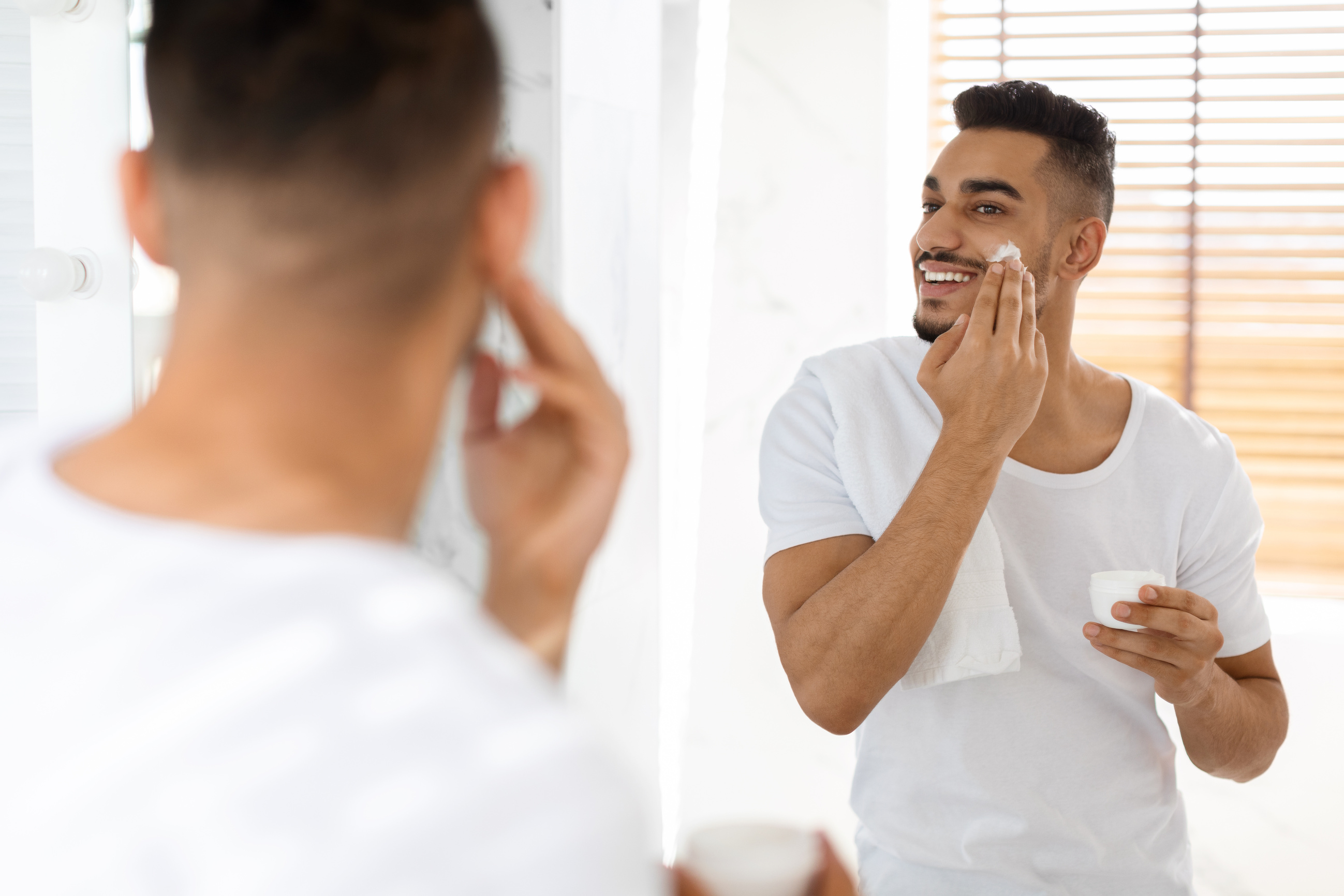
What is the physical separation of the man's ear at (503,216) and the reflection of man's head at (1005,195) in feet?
2.72

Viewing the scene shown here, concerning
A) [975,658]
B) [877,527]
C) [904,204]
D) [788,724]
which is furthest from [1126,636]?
[904,204]

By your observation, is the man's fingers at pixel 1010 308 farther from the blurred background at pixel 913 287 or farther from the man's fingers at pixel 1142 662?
the blurred background at pixel 913 287

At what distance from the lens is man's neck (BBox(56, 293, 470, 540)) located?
0.26 metres

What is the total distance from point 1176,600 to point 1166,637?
4 cm

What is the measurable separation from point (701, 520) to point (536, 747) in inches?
51.2

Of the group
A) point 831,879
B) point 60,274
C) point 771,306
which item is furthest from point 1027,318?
point 60,274

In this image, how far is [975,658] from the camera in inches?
35.7

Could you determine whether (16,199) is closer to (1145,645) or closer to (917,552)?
(917,552)

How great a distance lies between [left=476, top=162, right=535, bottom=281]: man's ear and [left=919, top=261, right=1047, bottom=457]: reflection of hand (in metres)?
0.66

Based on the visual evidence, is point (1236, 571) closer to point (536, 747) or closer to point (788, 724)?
point (788, 724)

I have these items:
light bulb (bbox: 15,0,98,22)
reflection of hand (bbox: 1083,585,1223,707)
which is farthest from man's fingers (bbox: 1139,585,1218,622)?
light bulb (bbox: 15,0,98,22)

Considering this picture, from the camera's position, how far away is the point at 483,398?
361mm

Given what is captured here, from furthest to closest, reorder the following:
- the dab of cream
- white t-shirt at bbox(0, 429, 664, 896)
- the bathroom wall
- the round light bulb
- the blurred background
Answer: the blurred background, the dab of cream, the bathroom wall, the round light bulb, white t-shirt at bbox(0, 429, 664, 896)

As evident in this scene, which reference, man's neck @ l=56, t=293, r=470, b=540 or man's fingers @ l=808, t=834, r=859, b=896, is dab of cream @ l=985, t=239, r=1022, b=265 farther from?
man's neck @ l=56, t=293, r=470, b=540
